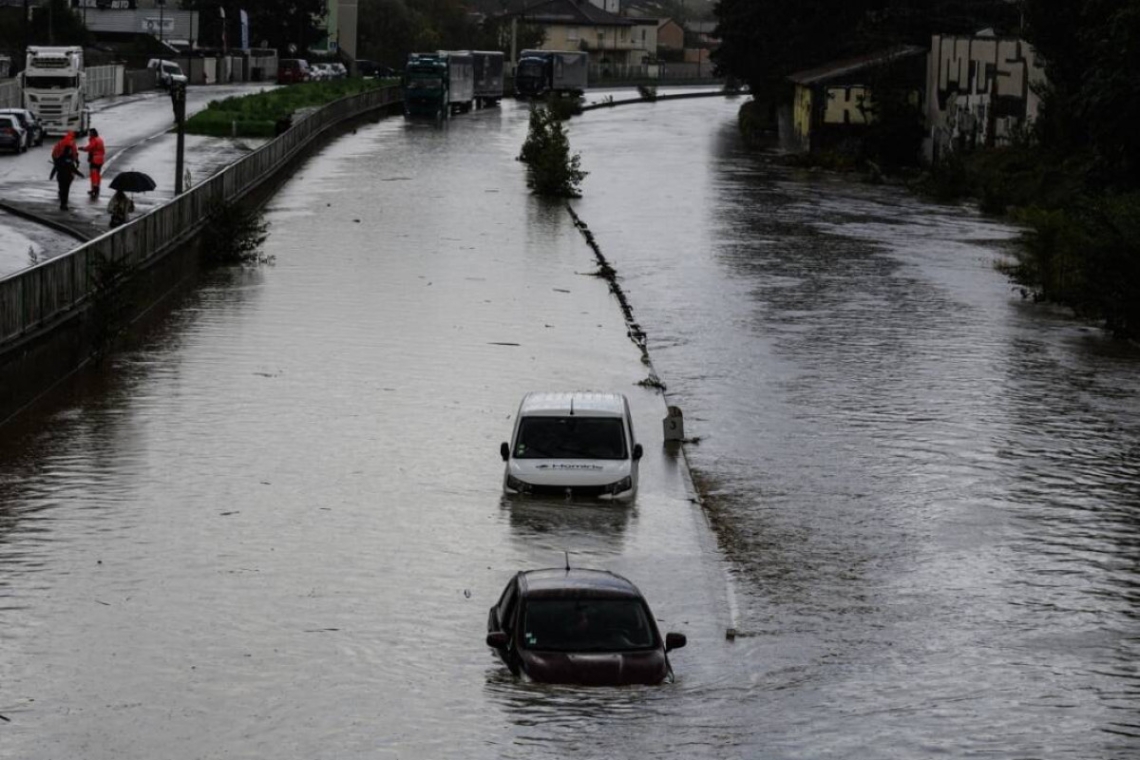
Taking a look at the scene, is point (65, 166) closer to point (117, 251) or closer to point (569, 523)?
point (117, 251)

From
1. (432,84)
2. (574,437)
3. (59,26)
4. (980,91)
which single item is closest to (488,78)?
(432,84)

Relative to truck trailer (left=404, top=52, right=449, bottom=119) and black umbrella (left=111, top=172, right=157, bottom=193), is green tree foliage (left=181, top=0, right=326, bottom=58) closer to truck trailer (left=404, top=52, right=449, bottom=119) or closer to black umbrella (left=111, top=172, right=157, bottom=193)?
truck trailer (left=404, top=52, right=449, bottom=119)

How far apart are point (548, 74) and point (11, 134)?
77.9 meters

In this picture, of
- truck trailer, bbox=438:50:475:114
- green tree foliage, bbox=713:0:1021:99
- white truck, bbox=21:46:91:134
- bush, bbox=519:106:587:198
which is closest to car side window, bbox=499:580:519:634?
bush, bbox=519:106:587:198

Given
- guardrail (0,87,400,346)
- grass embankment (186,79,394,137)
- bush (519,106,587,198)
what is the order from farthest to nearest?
grass embankment (186,79,394,137), bush (519,106,587,198), guardrail (0,87,400,346)

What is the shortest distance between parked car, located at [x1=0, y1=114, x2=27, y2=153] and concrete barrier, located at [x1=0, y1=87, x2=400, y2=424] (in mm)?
18066

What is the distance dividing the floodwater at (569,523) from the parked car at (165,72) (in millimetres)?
60055

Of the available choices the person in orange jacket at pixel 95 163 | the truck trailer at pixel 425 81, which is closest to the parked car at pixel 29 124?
the person in orange jacket at pixel 95 163

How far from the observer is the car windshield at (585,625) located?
1831 centimetres

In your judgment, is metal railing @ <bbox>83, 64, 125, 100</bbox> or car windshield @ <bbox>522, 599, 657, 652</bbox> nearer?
car windshield @ <bbox>522, 599, 657, 652</bbox>

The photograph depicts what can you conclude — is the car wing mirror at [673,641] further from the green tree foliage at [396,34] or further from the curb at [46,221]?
the green tree foliage at [396,34]

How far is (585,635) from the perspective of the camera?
18.3m

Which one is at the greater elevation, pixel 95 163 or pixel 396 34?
pixel 396 34

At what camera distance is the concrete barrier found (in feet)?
103
